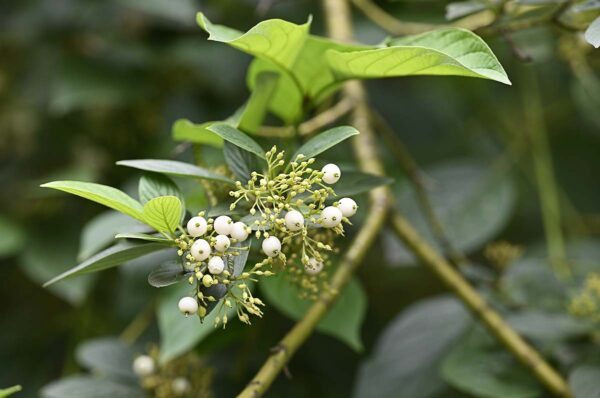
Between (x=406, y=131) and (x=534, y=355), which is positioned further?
(x=406, y=131)

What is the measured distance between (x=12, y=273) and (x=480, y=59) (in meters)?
0.87

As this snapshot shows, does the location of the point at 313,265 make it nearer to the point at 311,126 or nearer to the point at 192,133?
the point at 192,133

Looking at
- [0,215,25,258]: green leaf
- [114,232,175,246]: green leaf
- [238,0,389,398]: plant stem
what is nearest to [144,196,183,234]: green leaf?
[114,232,175,246]: green leaf

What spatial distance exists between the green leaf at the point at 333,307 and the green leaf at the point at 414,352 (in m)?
0.11

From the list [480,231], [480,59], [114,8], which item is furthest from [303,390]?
[114,8]

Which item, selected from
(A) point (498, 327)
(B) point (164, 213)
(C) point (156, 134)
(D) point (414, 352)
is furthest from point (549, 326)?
(C) point (156, 134)

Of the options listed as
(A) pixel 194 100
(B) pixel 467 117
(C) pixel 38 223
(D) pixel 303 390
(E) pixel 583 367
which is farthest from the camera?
(B) pixel 467 117

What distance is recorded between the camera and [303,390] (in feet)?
2.75

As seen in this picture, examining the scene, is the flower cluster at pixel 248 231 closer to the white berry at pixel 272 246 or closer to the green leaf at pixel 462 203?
the white berry at pixel 272 246

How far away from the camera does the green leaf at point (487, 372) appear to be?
64 centimetres

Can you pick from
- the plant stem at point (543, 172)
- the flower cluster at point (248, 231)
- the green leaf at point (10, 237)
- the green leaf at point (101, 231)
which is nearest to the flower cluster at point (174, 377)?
the green leaf at point (101, 231)

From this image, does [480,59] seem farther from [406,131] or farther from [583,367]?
[406,131]

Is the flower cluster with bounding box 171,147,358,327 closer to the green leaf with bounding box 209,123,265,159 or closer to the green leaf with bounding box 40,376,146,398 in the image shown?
the green leaf with bounding box 209,123,265,159

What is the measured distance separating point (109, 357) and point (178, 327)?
113mm
